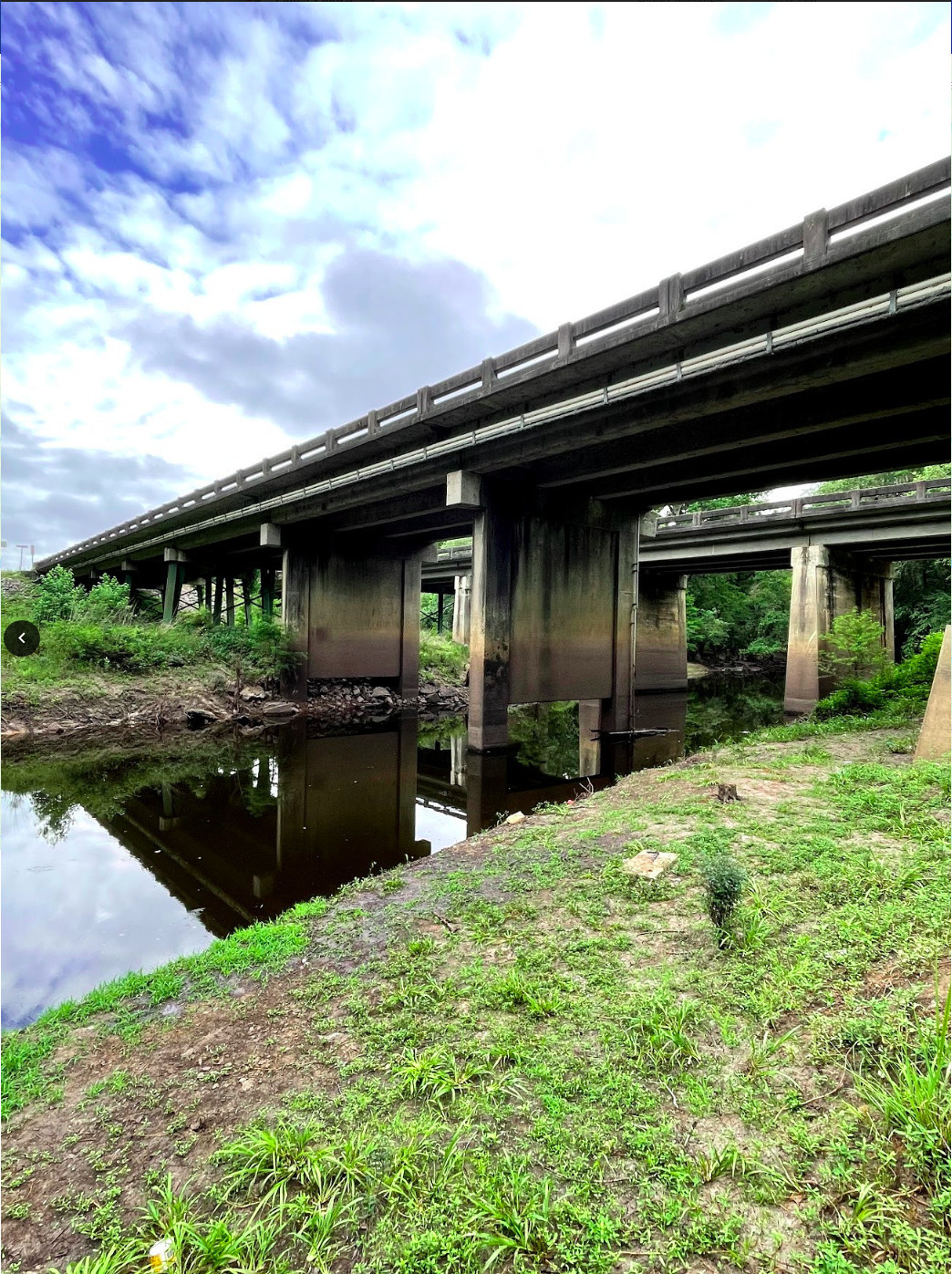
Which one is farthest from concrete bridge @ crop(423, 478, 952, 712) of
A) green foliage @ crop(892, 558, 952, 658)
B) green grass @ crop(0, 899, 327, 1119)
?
green grass @ crop(0, 899, 327, 1119)

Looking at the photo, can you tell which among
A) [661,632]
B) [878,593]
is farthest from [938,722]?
[661,632]

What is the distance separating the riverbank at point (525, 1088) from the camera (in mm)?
2219

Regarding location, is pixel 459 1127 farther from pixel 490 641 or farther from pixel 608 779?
pixel 490 641

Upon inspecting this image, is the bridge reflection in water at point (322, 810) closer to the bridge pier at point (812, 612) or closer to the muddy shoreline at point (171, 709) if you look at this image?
the muddy shoreline at point (171, 709)

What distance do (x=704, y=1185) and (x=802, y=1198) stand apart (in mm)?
331

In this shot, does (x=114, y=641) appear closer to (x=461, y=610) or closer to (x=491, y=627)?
(x=491, y=627)

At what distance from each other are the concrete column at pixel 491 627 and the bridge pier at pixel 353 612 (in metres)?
8.88

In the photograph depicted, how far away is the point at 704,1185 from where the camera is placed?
92.5 inches

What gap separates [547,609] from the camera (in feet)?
54.1

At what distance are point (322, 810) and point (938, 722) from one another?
9.11m

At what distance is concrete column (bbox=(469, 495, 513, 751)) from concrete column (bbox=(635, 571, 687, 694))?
16.0 meters

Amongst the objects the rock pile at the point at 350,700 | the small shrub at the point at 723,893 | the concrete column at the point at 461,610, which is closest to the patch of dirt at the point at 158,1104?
the small shrub at the point at 723,893

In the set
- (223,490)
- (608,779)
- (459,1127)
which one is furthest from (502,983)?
(223,490)

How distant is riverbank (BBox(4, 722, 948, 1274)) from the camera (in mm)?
2219
